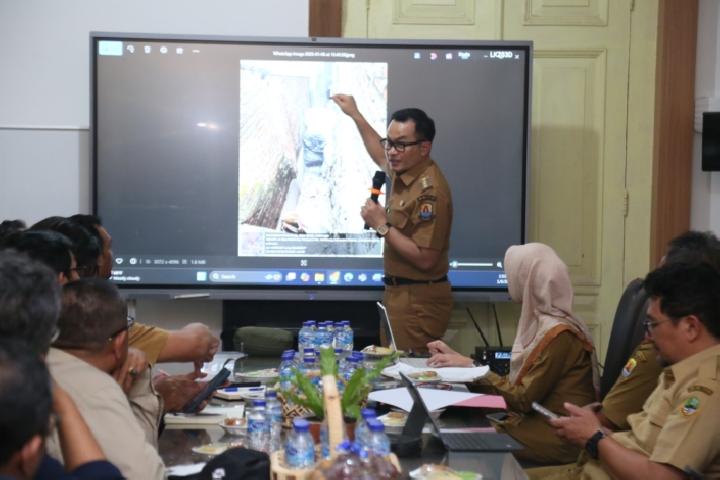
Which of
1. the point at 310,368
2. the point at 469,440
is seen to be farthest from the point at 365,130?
the point at 469,440

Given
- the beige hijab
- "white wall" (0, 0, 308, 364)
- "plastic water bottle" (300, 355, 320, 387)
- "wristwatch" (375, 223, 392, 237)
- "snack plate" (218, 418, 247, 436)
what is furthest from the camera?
"white wall" (0, 0, 308, 364)

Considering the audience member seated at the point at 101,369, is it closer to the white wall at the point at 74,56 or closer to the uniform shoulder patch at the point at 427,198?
the uniform shoulder patch at the point at 427,198

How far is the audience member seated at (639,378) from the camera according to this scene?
2.45 m

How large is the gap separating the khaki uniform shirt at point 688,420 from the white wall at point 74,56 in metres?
2.86

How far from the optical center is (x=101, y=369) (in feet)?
6.18

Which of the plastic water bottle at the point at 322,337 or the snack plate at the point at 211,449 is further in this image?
the plastic water bottle at the point at 322,337

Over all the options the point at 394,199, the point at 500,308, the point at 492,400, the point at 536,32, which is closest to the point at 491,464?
the point at 492,400

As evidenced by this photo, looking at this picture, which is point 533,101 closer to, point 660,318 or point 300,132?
point 300,132

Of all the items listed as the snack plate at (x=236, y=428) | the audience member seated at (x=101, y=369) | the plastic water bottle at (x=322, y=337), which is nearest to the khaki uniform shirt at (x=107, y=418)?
the audience member seated at (x=101, y=369)

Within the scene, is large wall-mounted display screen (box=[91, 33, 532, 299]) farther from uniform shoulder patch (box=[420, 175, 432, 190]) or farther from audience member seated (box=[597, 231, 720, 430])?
audience member seated (box=[597, 231, 720, 430])

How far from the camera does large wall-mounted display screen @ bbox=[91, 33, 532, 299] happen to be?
4.49 metres

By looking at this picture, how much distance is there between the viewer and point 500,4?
4680mm

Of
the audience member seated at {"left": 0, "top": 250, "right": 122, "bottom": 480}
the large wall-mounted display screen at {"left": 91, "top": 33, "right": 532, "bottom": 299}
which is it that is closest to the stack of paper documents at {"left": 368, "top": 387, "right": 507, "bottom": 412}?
the audience member seated at {"left": 0, "top": 250, "right": 122, "bottom": 480}

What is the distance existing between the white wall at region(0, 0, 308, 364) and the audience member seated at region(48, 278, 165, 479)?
109 inches
